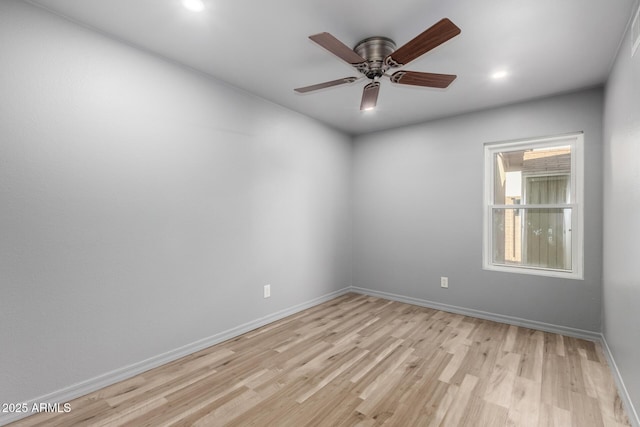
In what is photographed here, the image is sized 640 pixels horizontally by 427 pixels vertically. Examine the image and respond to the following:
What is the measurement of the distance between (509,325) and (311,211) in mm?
2681

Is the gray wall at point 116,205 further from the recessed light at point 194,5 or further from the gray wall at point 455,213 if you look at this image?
the gray wall at point 455,213

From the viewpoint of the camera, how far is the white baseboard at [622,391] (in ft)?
5.57

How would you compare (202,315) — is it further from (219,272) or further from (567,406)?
(567,406)

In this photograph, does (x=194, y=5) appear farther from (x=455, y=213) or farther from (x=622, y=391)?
(x=622, y=391)

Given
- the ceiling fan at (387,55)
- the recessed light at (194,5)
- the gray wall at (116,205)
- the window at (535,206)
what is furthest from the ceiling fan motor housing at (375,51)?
the window at (535,206)

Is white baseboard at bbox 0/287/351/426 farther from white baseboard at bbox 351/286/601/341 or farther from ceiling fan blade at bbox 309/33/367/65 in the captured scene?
ceiling fan blade at bbox 309/33/367/65

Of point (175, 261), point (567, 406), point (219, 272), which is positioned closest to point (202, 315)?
point (219, 272)

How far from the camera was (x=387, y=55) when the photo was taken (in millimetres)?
2207

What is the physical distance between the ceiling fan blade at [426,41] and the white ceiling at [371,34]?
0.25 m

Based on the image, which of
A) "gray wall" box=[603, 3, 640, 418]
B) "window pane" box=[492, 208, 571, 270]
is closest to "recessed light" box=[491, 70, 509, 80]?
"gray wall" box=[603, 3, 640, 418]

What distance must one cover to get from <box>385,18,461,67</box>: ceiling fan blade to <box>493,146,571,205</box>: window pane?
2.31 meters

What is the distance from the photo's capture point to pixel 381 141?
442 cm

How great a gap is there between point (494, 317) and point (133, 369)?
3695 mm

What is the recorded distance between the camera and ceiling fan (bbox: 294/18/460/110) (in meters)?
1.70
